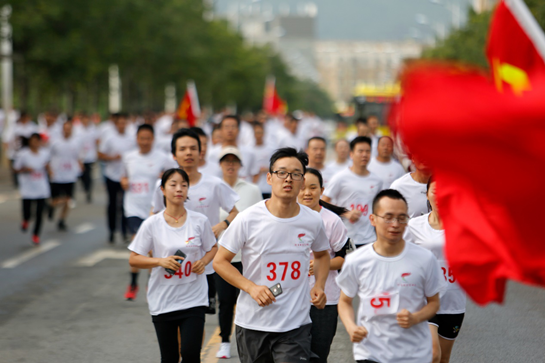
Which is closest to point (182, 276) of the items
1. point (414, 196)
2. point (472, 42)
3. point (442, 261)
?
point (442, 261)

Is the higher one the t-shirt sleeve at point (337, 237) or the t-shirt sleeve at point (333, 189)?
the t-shirt sleeve at point (333, 189)

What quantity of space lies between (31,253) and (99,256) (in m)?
1.05

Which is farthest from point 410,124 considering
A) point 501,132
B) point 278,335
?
point 278,335

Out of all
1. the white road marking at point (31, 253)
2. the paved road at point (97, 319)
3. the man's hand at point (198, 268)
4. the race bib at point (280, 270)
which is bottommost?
the paved road at point (97, 319)

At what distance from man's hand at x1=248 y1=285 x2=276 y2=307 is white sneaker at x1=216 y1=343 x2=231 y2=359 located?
2442 mm

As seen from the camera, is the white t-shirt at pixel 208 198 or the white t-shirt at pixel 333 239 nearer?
the white t-shirt at pixel 333 239

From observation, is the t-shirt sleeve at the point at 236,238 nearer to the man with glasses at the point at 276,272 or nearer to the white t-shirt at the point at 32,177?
the man with glasses at the point at 276,272

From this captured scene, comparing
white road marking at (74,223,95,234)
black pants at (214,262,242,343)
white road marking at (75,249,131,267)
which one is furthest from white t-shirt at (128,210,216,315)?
white road marking at (74,223,95,234)

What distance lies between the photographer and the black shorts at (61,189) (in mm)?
15906

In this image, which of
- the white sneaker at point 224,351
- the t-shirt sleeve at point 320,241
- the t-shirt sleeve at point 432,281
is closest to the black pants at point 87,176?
the white sneaker at point 224,351

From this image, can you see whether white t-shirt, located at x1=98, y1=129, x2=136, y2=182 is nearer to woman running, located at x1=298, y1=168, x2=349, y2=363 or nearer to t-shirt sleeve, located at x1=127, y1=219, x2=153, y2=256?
t-shirt sleeve, located at x1=127, y1=219, x2=153, y2=256

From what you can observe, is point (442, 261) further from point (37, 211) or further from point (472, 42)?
point (472, 42)

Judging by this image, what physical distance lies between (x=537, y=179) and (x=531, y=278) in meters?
0.51

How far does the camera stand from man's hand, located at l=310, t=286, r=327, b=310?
5434 mm
